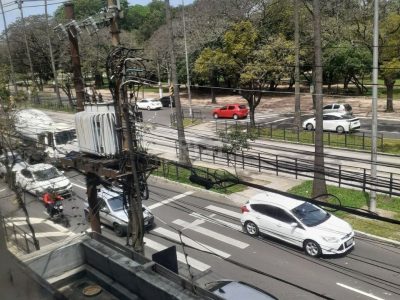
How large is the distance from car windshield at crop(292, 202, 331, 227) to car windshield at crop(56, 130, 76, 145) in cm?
1542

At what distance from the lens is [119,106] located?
841 cm

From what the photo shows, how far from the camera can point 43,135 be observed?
833 inches

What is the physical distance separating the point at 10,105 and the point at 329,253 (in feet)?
52.1

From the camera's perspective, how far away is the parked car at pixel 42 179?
19.0 meters

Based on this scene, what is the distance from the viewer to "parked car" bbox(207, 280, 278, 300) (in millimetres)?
9273

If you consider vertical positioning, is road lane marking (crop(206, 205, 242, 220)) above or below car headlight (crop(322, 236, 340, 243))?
below

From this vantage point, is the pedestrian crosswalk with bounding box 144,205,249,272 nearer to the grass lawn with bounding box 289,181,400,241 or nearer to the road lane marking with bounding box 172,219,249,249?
the road lane marking with bounding box 172,219,249,249

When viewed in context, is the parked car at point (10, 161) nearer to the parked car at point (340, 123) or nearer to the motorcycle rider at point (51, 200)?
the motorcycle rider at point (51, 200)

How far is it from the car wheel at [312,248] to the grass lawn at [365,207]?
246 centimetres

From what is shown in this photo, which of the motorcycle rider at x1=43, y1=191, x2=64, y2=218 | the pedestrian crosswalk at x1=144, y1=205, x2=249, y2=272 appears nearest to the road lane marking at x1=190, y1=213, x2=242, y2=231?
the pedestrian crosswalk at x1=144, y1=205, x2=249, y2=272

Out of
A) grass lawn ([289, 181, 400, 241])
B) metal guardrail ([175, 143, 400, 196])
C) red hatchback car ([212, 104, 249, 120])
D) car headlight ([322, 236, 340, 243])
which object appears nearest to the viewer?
metal guardrail ([175, 143, 400, 196])

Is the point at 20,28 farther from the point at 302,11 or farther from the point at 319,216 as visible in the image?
the point at 319,216

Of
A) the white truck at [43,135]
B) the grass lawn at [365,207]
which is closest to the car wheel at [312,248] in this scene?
the grass lawn at [365,207]

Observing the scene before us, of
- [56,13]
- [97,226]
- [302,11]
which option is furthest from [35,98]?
[97,226]
